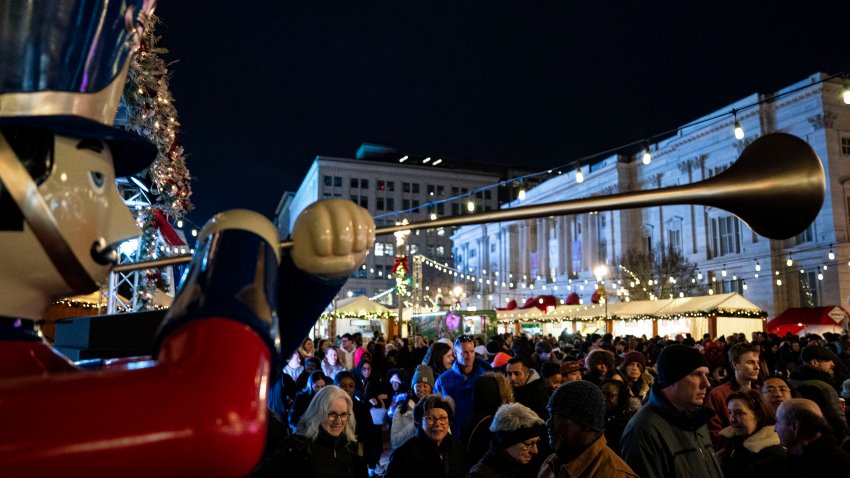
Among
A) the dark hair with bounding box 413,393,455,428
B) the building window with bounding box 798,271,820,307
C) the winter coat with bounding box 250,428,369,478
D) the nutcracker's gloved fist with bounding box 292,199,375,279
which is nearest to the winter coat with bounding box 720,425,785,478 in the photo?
the dark hair with bounding box 413,393,455,428

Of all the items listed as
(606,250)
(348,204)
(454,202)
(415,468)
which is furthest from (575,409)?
(454,202)

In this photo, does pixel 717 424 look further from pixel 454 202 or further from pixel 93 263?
pixel 454 202

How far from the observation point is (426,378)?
6.56m

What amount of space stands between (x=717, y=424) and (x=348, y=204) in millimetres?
5407

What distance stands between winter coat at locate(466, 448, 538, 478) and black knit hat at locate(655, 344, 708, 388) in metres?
1.04

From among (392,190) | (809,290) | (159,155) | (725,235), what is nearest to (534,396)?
(159,155)

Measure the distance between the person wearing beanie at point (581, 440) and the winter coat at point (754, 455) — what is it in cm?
117

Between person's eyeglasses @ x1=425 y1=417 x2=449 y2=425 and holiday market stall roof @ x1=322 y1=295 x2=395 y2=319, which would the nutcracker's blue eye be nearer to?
person's eyeglasses @ x1=425 y1=417 x2=449 y2=425

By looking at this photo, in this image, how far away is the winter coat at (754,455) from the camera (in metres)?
3.79

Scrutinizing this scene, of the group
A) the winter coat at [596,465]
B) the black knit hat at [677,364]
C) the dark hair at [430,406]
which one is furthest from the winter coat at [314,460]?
the black knit hat at [677,364]

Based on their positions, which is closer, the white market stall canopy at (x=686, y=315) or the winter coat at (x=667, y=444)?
the winter coat at (x=667, y=444)

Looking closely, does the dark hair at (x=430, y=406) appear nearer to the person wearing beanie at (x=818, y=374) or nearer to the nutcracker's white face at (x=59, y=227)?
the person wearing beanie at (x=818, y=374)

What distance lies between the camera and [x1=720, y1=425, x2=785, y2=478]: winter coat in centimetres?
379

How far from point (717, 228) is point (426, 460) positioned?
42.7 metres
